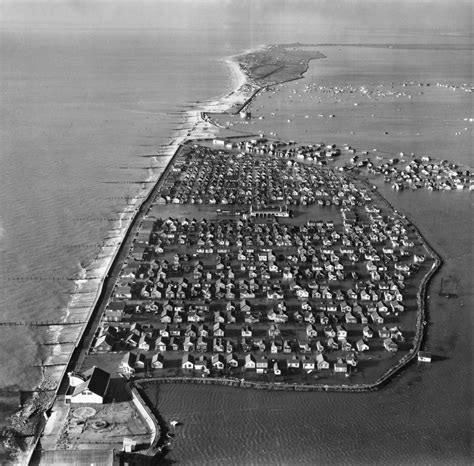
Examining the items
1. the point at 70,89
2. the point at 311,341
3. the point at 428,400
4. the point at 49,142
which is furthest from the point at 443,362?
the point at 70,89

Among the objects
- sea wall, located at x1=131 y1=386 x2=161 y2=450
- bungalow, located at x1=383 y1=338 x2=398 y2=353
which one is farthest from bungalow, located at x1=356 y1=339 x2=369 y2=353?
sea wall, located at x1=131 y1=386 x2=161 y2=450

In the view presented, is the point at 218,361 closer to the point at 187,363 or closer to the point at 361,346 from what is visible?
the point at 187,363

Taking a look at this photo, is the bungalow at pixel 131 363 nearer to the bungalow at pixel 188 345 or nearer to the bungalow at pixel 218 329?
the bungalow at pixel 188 345

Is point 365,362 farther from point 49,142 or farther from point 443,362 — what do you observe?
point 49,142

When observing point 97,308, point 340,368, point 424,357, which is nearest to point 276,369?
point 340,368

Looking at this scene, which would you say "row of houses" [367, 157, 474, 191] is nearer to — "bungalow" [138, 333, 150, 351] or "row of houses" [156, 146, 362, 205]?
"row of houses" [156, 146, 362, 205]

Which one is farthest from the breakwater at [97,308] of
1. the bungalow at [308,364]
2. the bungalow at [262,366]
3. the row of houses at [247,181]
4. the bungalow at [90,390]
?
the bungalow at [308,364]
